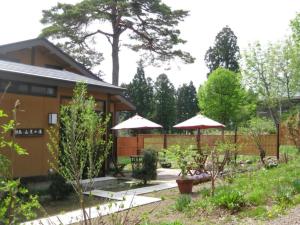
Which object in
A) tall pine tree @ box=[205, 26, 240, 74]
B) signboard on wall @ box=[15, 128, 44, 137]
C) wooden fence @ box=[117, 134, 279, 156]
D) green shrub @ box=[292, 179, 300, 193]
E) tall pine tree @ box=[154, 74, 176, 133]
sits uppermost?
tall pine tree @ box=[205, 26, 240, 74]

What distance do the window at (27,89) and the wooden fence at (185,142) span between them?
8329 millimetres

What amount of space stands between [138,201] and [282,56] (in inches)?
1186

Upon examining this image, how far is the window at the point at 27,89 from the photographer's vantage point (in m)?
10.8

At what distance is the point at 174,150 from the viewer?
11.4 metres

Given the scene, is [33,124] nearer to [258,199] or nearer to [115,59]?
[258,199]

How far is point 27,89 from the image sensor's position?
450 inches

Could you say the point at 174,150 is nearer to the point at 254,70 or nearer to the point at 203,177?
the point at 203,177

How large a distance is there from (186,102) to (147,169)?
48807 mm

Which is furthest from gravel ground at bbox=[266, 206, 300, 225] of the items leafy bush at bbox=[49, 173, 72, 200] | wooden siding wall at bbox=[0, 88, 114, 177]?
wooden siding wall at bbox=[0, 88, 114, 177]

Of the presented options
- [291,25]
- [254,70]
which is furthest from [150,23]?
[254,70]

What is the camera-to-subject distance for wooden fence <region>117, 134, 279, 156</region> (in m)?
20.4

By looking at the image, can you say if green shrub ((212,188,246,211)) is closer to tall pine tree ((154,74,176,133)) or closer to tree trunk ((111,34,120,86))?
tree trunk ((111,34,120,86))

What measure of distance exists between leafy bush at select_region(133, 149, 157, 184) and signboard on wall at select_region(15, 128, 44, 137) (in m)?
3.19

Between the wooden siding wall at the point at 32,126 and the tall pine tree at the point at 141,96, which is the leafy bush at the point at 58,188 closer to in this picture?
the wooden siding wall at the point at 32,126
